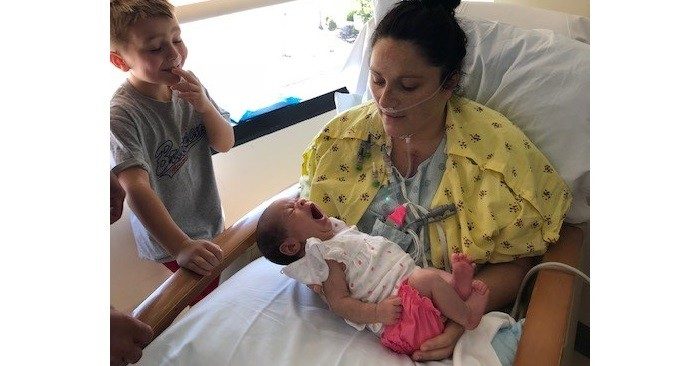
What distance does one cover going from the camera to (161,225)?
139 centimetres

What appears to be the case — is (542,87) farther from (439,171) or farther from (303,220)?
(303,220)

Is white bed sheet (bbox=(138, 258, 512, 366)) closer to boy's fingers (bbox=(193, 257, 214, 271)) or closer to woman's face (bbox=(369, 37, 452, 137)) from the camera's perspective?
boy's fingers (bbox=(193, 257, 214, 271))

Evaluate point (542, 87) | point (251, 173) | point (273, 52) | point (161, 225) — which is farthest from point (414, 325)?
point (273, 52)

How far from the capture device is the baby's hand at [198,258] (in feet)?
4.54

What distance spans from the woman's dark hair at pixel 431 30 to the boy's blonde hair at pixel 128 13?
20.7 inches

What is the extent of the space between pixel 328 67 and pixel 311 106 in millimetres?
281

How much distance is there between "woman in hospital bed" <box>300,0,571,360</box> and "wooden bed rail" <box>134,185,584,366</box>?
89 millimetres

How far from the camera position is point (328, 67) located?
2.65 meters

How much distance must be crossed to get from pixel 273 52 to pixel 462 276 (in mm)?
1565

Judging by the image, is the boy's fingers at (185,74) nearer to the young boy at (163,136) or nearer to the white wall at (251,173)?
the young boy at (163,136)
